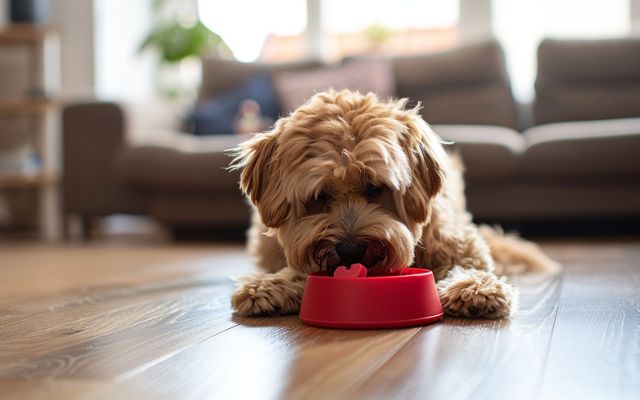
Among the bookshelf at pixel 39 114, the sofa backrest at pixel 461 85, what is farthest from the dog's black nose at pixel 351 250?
the bookshelf at pixel 39 114

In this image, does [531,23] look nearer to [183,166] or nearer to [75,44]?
[183,166]

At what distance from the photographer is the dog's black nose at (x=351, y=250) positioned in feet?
6.07

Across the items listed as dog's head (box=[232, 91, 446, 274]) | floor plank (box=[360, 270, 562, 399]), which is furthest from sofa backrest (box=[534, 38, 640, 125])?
floor plank (box=[360, 270, 562, 399])

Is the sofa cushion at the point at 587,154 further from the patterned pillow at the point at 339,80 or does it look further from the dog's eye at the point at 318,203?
the dog's eye at the point at 318,203

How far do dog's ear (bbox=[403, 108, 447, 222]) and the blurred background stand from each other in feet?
7.48

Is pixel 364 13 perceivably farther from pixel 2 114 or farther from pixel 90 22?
pixel 2 114

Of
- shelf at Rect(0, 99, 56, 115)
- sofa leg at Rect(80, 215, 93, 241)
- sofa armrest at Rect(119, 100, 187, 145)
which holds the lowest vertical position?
sofa leg at Rect(80, 215, 93, 241)

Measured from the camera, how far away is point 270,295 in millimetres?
2021

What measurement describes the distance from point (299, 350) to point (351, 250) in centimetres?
38

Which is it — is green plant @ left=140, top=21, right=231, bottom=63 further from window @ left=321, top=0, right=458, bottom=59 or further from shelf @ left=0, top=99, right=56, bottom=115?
window @ left=321, top=0, right=458, bottom=59

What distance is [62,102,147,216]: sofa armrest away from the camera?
539 cm

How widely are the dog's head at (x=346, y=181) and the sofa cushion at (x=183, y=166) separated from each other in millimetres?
2636

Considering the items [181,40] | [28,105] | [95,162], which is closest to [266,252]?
[95,162]

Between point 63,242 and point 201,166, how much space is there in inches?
53.9
